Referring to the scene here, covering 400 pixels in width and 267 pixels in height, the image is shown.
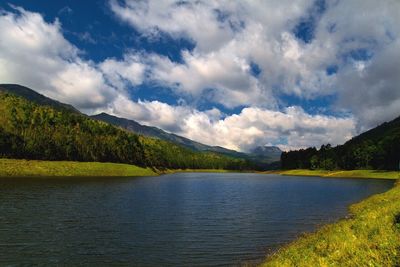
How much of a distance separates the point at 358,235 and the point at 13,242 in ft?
100

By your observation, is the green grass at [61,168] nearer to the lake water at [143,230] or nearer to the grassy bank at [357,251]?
the lake water at [143,230]

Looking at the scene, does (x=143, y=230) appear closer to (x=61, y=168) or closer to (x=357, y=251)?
(x=357, y=251)

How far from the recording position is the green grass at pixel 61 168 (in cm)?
13012

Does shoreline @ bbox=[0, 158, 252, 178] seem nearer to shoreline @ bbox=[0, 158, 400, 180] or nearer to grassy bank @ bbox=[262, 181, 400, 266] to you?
shoreline @ bbox=[0, 158, 400, 180]

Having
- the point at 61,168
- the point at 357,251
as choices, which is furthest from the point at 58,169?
the point at 357,251

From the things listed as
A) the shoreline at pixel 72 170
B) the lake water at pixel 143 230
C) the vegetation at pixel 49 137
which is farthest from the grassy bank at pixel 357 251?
the vegetation at pixel 49 137

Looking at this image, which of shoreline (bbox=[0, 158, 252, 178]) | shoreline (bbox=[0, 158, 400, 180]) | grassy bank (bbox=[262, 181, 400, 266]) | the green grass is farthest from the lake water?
shoreline (bbox=[0, 158, 400, 180])

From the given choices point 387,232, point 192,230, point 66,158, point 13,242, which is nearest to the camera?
point 387,232

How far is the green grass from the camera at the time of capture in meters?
130

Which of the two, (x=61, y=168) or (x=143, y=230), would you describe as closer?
A: (x=143, y=230)

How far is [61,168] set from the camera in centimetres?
14688

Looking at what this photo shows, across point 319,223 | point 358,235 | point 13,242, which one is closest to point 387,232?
point 358,235

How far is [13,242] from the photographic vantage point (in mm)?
30953

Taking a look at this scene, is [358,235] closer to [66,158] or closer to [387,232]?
[387,232]
